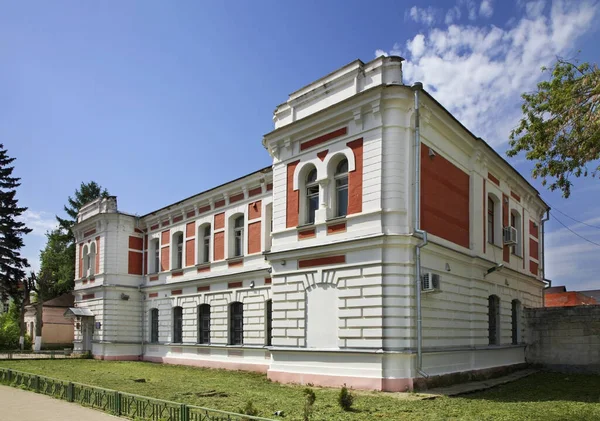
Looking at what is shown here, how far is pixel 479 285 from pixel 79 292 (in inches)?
934

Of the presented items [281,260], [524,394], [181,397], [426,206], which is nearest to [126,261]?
[281,260]

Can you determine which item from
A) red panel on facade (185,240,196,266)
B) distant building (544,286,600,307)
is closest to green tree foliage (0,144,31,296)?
red panel on facade (185,240,196,266)

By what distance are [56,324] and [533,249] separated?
36.9 metres

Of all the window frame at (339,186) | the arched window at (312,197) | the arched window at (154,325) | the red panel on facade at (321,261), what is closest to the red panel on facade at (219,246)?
the arched window at (154,325)

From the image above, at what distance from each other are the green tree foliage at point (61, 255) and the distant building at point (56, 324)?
147 cm

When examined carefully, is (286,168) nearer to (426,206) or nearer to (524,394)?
(426,206)

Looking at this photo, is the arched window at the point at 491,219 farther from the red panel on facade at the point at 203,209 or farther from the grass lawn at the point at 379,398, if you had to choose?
the red panel on facade at the point at 203,209

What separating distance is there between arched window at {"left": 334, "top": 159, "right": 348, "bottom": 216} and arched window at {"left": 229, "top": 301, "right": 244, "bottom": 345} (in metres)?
8.45

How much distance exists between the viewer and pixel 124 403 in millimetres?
11109

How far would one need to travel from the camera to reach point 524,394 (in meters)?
15.0

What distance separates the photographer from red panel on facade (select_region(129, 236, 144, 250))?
30688mm

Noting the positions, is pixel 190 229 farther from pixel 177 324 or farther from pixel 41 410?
pixel 41 410

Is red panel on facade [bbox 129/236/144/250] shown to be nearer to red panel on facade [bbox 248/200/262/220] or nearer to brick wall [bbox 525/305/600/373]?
red panel on facade [bbox 248/200/262/220]

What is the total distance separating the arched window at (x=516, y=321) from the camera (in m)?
22.3
